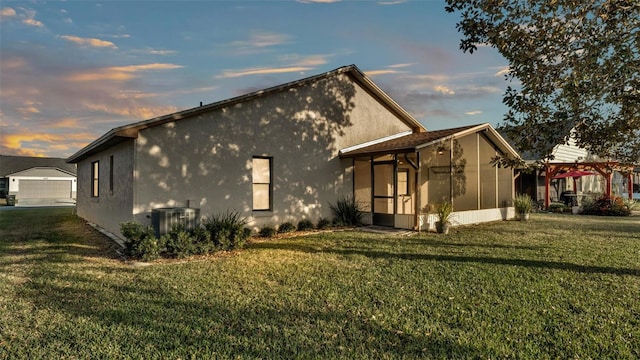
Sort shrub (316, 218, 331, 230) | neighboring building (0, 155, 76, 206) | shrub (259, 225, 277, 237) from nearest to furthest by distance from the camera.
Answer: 1. shrub (259, 225, 277, 237)
2. shrub (316, 218, 331, 230)
3. neighboring building (0, 155, 76, 206)

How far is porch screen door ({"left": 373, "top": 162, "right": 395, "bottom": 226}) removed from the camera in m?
13.1

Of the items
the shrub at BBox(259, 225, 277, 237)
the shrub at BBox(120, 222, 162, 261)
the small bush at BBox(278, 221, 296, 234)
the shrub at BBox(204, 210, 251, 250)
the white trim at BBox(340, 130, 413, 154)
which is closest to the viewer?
the shrub at BBox(120, 222, 162, 261)

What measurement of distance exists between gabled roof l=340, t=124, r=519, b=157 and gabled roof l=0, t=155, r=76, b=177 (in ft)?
122

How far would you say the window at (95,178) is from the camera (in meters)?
13.9

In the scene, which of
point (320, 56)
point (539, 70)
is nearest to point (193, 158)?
point (320, 56)

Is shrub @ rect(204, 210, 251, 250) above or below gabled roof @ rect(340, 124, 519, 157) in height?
below

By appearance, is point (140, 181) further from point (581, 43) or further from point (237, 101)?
point (581, 43)

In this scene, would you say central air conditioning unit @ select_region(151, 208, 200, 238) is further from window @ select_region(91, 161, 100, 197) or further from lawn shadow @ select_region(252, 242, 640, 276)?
window @ select_region(91, 161, 100, 197)

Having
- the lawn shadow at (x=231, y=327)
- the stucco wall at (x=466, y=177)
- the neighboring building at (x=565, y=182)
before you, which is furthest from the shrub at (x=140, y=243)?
the neighboring building at (x=565, y=182)

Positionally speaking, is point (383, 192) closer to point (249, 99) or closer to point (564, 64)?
point (249, 99)

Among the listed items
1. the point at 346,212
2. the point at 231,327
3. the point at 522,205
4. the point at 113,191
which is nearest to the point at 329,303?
the point at 231,327

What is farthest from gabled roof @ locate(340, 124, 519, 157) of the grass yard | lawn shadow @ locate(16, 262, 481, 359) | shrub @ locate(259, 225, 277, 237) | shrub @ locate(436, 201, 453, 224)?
lawn shadow @ locate(16, 262, 481, 359)

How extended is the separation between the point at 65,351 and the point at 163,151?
21.6 feet

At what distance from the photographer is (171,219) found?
331 inches
